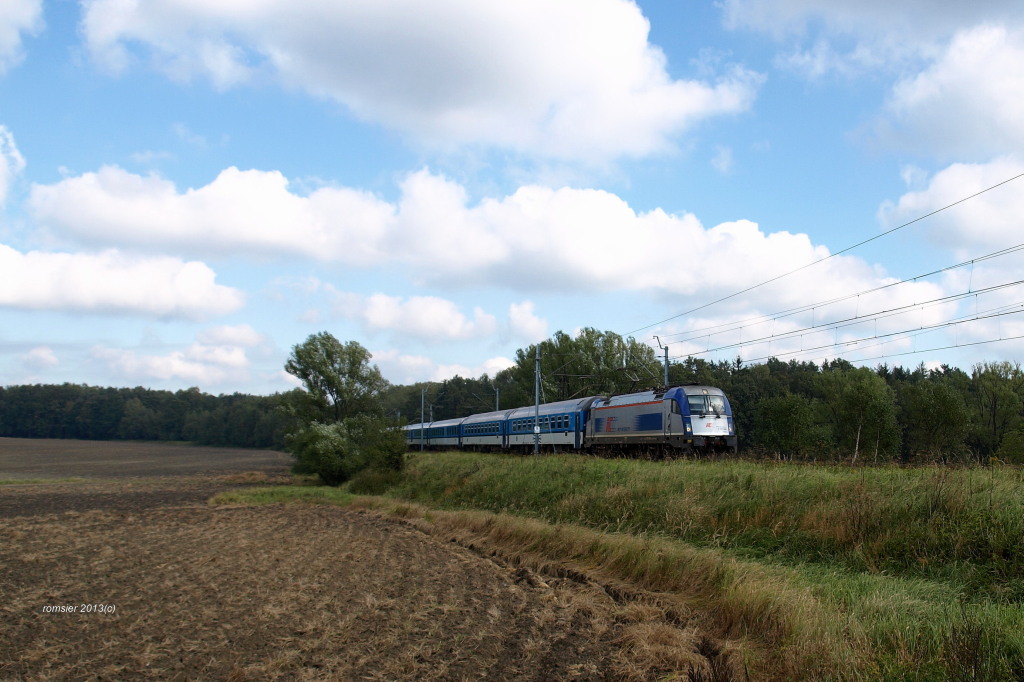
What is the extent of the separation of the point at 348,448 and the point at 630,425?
839 inches

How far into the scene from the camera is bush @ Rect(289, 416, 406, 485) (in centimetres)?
3981

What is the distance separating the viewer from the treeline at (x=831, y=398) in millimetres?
52438

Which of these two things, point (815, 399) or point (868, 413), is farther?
point (815, 399)

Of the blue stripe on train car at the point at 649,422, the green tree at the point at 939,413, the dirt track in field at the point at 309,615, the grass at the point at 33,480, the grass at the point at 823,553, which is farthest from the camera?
the green tree at the point at 939,413

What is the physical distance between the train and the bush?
8.27 meters

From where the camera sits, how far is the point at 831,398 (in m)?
66.7

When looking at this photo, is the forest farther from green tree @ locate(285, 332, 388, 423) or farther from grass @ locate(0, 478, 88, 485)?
grass @ locate(0, 478, 88, 485)

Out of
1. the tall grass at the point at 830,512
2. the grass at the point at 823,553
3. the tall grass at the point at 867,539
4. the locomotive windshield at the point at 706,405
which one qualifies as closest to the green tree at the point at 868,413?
the locomotive windshield at the point at 706,405

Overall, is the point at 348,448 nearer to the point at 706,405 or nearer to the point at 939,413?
the point at 706,405

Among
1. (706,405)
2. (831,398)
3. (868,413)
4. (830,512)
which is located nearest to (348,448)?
(706,405)

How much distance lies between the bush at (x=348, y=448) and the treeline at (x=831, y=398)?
3866mm

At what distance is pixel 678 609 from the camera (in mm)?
10852

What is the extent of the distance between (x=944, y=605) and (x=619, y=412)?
24.3 meters

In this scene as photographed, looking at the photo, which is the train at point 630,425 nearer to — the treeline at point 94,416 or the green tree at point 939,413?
the green tree at point 939,413
